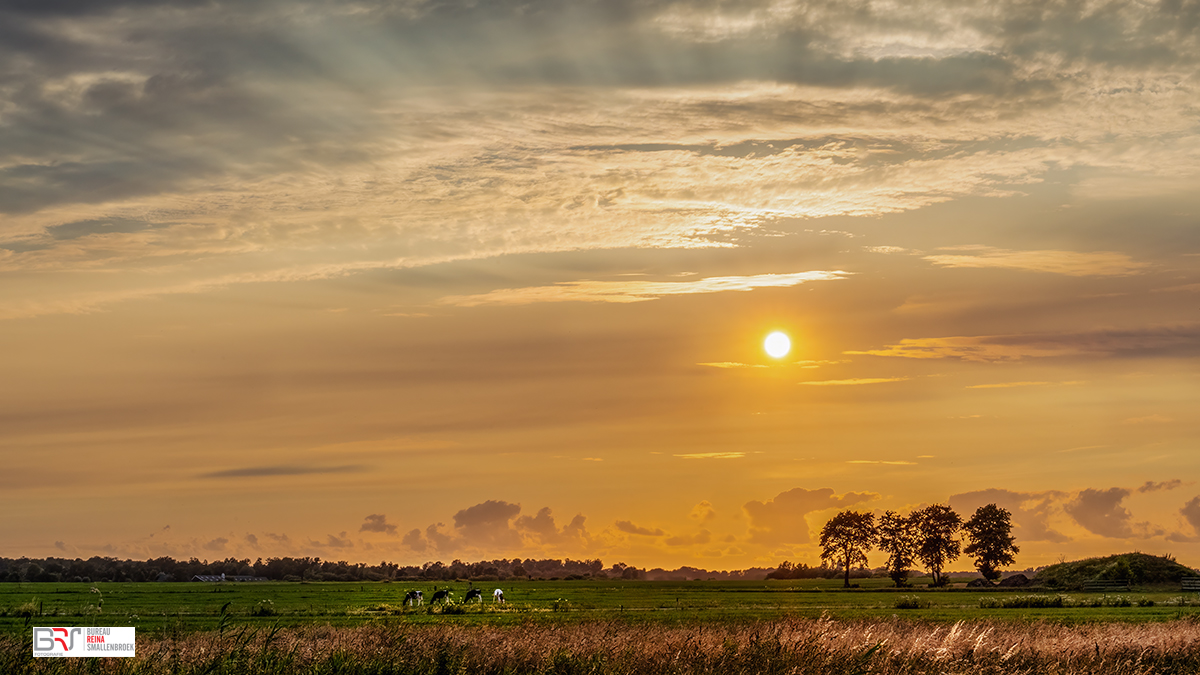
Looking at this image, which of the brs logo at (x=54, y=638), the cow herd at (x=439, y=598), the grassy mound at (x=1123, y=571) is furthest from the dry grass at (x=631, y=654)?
the grassy mound at (x=1123, y=571)

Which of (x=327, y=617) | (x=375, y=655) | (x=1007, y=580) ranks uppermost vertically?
(x=375, y=655)

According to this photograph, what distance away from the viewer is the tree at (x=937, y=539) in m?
180

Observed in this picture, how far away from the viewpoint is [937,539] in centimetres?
18250

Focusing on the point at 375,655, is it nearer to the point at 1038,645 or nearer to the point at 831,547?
the point at 1038,645

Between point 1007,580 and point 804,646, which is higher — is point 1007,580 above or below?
below

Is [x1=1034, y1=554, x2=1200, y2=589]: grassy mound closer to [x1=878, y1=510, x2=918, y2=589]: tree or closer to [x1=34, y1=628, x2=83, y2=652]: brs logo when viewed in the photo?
[x1=878, y1=510, x2=918, y2=589]: tree

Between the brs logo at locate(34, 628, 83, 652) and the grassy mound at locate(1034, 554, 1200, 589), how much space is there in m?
148

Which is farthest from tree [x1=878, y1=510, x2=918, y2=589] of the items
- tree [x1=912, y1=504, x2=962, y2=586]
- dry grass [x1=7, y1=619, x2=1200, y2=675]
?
dry grass [x1=7, y1=619, x2=1200, y2=675]

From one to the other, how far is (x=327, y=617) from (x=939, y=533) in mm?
152687

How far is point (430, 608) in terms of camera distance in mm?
73000

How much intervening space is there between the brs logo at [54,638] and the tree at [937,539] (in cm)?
17937

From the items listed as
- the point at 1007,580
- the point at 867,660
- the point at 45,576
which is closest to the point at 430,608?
the point at 867,660

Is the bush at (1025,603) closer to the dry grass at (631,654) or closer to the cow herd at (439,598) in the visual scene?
the cow herd at (439,598)

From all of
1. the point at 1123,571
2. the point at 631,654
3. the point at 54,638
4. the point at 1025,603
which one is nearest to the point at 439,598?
the point at 1025,603
